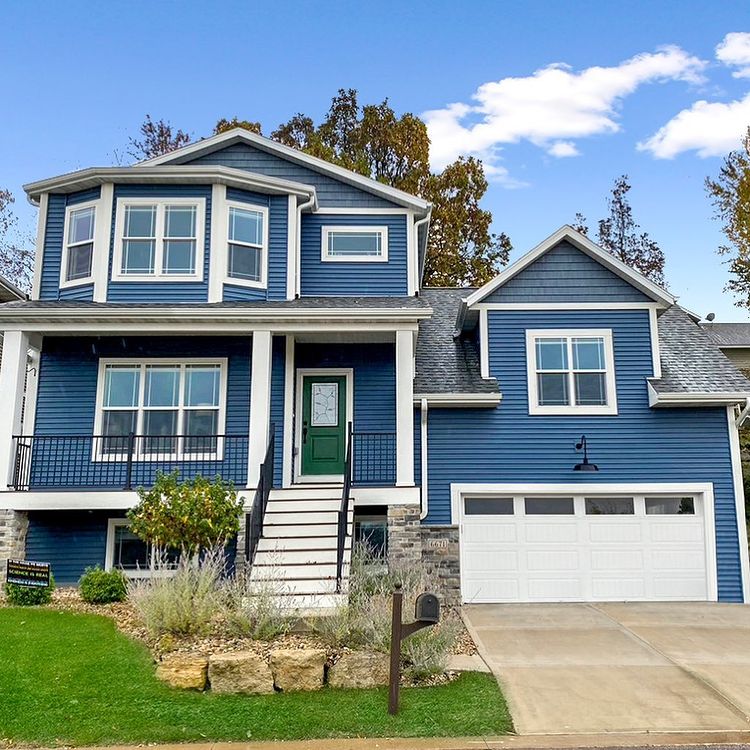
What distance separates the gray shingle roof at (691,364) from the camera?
39.8 feet

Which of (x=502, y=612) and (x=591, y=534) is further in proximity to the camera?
(x=591, y=534)

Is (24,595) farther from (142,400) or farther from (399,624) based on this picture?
(399,624)

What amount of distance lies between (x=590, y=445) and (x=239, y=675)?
8.09 m

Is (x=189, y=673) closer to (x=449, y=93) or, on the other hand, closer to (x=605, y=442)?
(x=605, y=442)

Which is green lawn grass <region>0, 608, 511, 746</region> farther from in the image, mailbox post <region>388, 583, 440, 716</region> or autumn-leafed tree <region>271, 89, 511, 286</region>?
autumn-leafed tree <region>271, 89, 511, 286</region>

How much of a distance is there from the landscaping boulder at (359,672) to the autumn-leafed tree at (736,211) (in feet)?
72.7

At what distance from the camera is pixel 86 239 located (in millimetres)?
12102

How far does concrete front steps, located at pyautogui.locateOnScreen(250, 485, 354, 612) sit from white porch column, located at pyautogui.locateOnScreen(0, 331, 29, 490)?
13.7ft

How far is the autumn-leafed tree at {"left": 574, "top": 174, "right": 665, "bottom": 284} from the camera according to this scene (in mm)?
28312

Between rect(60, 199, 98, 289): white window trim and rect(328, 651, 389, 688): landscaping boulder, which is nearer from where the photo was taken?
rect(328, 651, 389, 688): landscaping boulder

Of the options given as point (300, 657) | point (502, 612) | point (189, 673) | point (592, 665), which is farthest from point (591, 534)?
point (189, 673)

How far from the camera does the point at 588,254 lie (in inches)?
502

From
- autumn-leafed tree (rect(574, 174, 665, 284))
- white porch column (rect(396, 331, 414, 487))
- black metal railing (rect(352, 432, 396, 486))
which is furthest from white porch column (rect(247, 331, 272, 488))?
autumn-leafed tree (rect(574, 174, 665, 284))

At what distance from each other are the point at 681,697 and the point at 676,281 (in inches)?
1004
